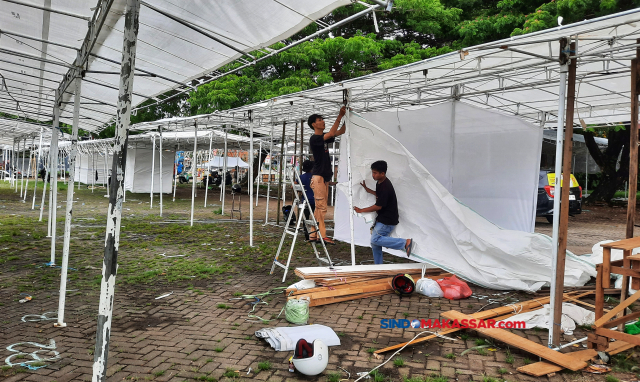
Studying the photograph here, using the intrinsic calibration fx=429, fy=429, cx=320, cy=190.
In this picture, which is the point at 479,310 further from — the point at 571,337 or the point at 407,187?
the point at 407,187

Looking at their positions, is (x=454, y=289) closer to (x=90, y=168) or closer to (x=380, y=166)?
(x=380, y=166)

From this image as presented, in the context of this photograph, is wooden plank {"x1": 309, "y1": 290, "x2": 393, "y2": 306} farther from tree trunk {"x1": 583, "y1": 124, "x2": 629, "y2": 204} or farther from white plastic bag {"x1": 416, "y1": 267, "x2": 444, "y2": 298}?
tree trunk {"x1": 583, "y1": 124, "x2": 629, "y2": 204}

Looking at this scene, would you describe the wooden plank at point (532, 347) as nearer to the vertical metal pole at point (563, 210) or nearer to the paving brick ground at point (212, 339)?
the paving brick ground at point (212, 339)

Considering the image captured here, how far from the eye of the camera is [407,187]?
23.0 feet

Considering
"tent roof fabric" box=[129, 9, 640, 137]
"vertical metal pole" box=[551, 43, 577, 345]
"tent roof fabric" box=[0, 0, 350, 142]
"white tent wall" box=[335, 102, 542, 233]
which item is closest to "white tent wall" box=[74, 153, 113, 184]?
"tent roof fabric" box=[129, 9, 640, 137]

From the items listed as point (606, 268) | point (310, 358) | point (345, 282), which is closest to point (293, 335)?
point (310, 358)

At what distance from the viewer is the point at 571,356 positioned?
144 inches

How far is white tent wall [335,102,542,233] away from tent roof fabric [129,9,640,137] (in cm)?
37

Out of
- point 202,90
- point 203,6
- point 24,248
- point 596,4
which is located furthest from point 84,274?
point 596,4

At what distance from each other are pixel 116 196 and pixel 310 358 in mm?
1831

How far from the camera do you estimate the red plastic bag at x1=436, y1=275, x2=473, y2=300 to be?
554 centimetres

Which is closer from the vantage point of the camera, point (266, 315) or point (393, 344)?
point (393, 344)

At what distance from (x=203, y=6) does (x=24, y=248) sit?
6.67m

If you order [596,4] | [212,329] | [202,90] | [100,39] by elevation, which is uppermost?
[596,4]
